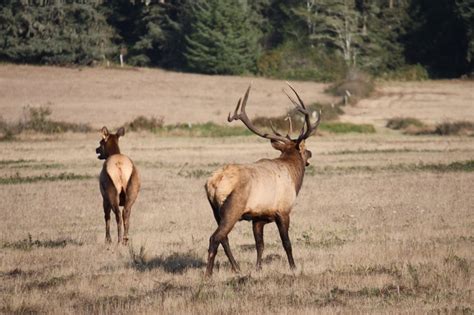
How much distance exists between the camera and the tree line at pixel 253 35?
78.6 metres

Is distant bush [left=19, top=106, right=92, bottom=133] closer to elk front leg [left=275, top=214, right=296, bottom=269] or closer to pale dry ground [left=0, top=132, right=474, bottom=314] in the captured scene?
pale dry ground [left=0, top=132, right=474, bottom=314]

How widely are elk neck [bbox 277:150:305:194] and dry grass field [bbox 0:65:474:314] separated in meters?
1.15

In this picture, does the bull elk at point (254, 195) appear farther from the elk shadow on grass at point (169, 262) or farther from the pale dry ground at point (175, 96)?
the pale dry ground at point (175, 96)

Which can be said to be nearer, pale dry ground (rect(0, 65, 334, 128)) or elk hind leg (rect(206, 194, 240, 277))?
elk hind leg (rect(206, 194, 240, 277))

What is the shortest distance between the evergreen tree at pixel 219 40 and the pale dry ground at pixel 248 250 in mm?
49125

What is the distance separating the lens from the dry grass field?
33.3 ft

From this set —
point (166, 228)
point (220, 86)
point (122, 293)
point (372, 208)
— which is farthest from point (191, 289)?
point (220, 86)

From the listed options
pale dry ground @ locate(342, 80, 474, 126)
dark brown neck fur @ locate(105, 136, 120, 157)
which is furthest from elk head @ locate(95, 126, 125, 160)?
pale dry ground @ locate(342, 80, 474, 126)

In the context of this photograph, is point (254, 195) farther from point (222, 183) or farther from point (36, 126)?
point (36, 126)

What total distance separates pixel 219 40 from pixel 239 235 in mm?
63374

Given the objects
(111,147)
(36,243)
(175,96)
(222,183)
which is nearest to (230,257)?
(222,183)

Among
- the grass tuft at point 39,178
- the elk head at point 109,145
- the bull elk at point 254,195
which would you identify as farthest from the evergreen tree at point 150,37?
the bull elk at point 254,195

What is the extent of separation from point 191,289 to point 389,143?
31670 millimetres

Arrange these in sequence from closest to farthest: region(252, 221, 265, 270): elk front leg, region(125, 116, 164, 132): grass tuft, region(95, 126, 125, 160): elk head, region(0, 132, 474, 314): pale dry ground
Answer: region(0, 132, 474, 314): pale dry ground
region(252, 221, 265, 270): elk front leg
region(95, 126, 125, 160): elk head
region(125, 116, 164, 132): grass tuft
